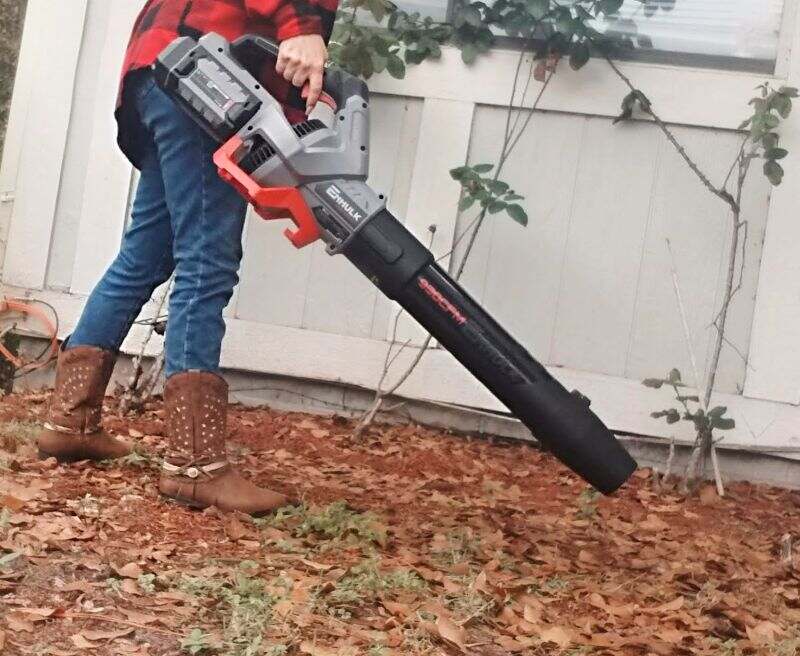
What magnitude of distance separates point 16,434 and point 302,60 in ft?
4.86

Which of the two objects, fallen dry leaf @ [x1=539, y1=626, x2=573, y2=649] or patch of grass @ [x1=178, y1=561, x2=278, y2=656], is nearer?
patch of grass @ [x1=178, y1=561, x2=278, y2=656]

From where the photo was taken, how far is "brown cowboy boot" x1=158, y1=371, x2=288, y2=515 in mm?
2668

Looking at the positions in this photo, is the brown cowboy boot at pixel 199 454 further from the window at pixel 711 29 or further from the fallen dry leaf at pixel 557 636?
the window at pixel 711 29

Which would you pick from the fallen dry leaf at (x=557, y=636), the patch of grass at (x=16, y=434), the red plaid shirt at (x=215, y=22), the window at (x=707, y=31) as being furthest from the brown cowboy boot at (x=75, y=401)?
the window at (x=707, y=31)

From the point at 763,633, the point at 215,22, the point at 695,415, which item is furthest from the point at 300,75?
the point at 695,415

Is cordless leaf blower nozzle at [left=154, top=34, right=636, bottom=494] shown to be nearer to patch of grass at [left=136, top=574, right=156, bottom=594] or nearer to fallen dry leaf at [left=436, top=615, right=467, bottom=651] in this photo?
fallen dry leaf at [left=436, top=615, right=467, bottom=651]

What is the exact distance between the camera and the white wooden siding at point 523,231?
13.0ft

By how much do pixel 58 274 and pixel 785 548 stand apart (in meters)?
2.87

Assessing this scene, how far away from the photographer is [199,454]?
2678 millimetres

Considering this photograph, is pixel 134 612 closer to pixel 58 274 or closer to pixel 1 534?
pixel 1 534

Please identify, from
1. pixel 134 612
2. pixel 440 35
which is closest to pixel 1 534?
pixel 134 612

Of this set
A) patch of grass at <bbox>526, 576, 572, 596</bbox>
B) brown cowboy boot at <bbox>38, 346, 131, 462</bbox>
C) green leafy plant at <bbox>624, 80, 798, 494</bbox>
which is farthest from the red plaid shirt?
green leafy plant at <bbox>624, 80, 798, 494</bbox>

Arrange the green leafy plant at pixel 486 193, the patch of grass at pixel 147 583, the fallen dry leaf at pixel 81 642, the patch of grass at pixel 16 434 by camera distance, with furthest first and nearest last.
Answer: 1. the green leafy plant at pixel 486 193
2. the patch of grass at pixel 16 434
3. the patch of grass at pixel 147 583
4. the fallen dry leaf at pixel 81 642

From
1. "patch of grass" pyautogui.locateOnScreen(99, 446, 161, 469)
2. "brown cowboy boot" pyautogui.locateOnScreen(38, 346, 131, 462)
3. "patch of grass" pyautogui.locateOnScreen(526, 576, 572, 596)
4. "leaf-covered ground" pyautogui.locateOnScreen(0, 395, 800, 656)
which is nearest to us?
"leaf-covered ground" pyautogui.locateOnScreen(0, 395, 800, 656)
